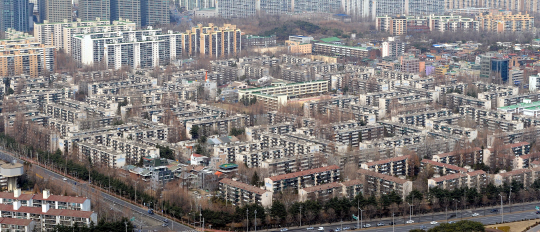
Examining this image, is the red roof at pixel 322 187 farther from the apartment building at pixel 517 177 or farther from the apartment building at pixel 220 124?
the apartment building at pixel 220 124

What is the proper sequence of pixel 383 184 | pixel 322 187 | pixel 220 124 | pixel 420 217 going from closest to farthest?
pixel 420 217
pixel 322 187
pixel 383 184
pixel 220 124

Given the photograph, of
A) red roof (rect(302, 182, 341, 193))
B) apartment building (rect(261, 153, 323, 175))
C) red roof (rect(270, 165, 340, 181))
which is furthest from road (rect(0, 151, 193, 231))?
apartment building (rect(261, 153, 323, 175))

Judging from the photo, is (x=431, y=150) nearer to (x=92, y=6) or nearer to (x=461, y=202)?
(x=461, y=202)

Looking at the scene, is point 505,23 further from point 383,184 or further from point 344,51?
point 383,184

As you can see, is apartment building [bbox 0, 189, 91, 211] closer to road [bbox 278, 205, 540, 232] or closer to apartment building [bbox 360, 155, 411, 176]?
road [bbox 278, 205, 540, 232]

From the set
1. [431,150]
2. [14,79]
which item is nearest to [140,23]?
[14,79]

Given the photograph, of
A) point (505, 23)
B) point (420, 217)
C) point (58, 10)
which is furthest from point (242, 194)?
point (505, 23)
